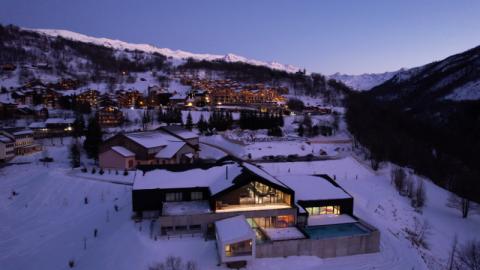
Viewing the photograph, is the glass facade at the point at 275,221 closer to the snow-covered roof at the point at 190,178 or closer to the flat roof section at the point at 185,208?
the snow-covered roof at the point at 190,178

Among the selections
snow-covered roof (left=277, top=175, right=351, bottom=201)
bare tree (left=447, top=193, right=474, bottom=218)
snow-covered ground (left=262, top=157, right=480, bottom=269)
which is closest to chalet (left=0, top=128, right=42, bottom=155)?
snow-covered ground (left=262, top=157, right=480, bottom=269)

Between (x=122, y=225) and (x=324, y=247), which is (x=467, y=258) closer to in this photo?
(x=324, y=247)

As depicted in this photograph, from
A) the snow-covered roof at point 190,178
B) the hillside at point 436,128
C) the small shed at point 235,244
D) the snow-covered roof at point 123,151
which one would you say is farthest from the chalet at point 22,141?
the hillside at point 436,128

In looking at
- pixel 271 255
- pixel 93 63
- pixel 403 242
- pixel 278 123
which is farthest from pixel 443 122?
pixel 93 63

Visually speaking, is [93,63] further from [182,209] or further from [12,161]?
[182,209]

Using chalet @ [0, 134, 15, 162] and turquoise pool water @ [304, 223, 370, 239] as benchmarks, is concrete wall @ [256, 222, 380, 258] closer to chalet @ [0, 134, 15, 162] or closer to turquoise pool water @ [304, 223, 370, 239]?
turquoise pool water @ [304, 223, 370, 239]

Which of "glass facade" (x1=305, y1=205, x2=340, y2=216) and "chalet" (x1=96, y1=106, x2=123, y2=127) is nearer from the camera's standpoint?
"glass facade" (x1=305, y1=205, x2=340, y2=216)
